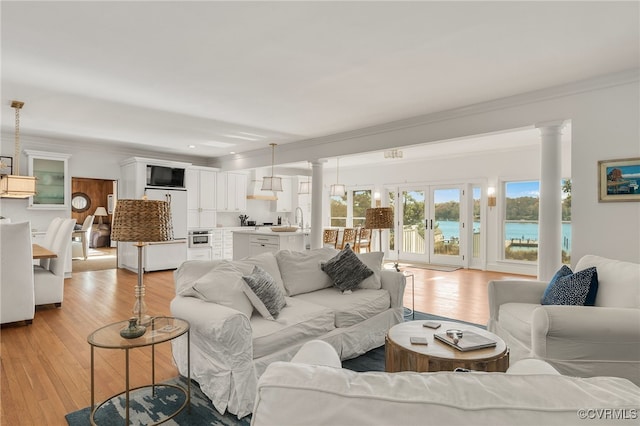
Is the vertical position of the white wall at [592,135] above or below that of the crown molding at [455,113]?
below

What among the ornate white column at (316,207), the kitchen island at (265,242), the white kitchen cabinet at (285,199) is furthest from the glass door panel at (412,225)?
the kitchen island at (265,242)

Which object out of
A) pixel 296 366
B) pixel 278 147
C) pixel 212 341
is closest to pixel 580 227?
pixel 212 341

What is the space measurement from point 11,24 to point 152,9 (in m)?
1.11

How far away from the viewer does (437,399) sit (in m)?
0.66

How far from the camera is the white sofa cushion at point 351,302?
302 cm

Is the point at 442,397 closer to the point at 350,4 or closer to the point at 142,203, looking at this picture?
the point at 142,203

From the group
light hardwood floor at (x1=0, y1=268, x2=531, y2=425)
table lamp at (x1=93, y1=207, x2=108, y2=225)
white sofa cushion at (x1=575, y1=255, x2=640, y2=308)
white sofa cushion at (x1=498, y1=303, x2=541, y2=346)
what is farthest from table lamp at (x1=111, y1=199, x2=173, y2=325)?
table lamp at (x1=93, y1=207, x2=108, y2=225)

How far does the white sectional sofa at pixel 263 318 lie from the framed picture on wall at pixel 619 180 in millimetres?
2131

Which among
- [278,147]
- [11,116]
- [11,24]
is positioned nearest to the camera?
[11,24]

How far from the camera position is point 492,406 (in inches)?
25.5

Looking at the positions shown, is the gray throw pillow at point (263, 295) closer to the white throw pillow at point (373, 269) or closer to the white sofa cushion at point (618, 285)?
the white throw pillow at point (373, 269)

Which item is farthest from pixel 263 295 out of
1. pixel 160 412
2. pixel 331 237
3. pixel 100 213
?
pixel 100 213

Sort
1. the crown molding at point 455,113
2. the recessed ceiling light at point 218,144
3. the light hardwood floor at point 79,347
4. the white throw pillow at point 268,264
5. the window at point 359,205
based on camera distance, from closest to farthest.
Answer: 1. the light hardwood floor at point 79,347
2. the white throw pillow at point 268,264
3. the crown molding at point 455,113
4. the recessed ceiling light at point 218,144
5. the window at point 359,205

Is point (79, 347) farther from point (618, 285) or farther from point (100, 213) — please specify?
point (100, 213)
